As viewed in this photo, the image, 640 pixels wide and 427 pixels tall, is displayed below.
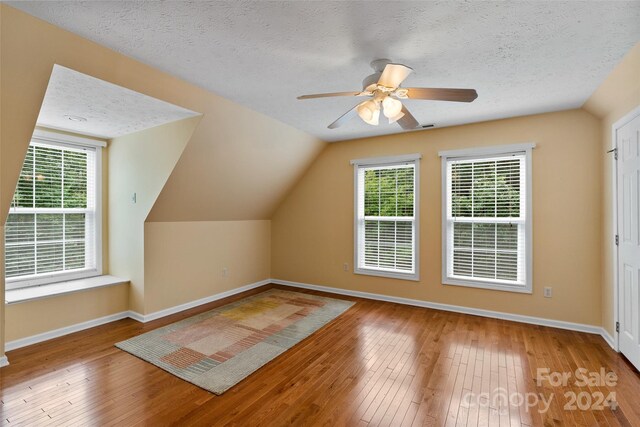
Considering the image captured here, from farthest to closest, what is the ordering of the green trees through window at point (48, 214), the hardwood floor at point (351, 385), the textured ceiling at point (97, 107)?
the green trees through window at point (48, 214) → the textured ceiling at point (97, 107) → the hardwood floor at point (351, 385)

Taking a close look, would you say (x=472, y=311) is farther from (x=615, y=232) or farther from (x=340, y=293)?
(x=340, y=293)

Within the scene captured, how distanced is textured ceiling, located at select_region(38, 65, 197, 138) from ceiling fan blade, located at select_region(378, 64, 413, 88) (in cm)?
204

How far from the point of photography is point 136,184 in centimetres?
384

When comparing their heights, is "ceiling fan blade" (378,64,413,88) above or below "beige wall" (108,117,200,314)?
Result: above

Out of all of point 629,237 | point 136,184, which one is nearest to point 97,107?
point 136,184


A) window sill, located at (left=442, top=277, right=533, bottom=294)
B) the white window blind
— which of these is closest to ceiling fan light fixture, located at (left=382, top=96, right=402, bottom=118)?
the white window blind

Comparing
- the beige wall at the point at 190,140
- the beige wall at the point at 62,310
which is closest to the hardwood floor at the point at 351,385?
the beige wall at the point at 62,310

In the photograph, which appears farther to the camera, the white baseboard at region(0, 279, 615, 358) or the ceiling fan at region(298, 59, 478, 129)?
the white baseboard at region(0, 279, 615, 358)

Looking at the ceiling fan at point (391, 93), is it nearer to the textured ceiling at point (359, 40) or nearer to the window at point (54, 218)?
the textured ceiling at point (359, 40)

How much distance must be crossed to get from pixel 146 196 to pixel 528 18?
4000 mm

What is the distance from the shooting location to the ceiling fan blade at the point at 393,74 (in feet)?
6.29

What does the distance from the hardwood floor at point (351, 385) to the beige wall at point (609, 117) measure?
503mm

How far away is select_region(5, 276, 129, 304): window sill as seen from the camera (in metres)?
3.04

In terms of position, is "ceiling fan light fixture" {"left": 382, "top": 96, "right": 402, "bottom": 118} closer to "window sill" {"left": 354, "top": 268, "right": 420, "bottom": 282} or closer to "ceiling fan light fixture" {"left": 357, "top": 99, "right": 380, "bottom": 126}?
"ceiling fan light fixture" {"left": 357, "top": 99, "right": 380, "bottom": 126}
